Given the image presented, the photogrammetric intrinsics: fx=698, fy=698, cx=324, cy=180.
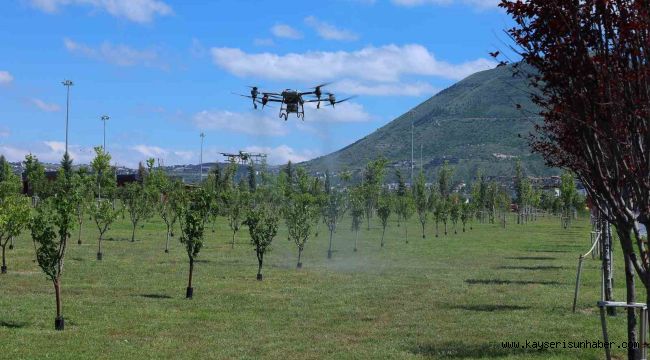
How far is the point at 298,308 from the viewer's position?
30.5 metres

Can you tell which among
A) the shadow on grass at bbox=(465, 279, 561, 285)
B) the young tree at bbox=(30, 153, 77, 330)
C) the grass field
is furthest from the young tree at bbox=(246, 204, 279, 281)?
the young tree at bbox=(30, 153, 77, 330)

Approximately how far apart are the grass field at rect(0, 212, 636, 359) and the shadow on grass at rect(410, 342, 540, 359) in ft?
0.19

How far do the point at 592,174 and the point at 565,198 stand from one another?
90.7 metres

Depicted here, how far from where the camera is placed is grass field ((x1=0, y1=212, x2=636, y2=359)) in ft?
71.6

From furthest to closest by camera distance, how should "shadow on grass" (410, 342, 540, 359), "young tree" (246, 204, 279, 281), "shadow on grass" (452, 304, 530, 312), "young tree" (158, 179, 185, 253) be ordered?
"young tree" (158, 179, 185, 253) < "young tree" (246, 204, 279, 281) < "shadow on grass" (452, 304, 530, 312) < "shadow on grass" (410, 342, 540, 359)

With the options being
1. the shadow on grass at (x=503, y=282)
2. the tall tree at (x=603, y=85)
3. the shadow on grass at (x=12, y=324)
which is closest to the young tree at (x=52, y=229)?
the shadow on grass at (x=12, y=324)

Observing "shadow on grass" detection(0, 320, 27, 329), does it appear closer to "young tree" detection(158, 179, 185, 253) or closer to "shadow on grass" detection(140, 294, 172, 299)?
"shadow on grass" detection(140, 294, 172, 299)

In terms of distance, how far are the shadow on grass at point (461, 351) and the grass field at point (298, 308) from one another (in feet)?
0.19

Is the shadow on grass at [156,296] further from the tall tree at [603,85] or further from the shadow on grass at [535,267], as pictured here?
the shadow on grass at [535,267]

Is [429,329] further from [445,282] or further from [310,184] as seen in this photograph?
[310,184]

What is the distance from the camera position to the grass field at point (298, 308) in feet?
Result: 71.6

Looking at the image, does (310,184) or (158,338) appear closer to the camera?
(158,338)

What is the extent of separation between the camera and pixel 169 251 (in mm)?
59469

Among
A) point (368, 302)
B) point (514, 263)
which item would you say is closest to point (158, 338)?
point (368, 302)
